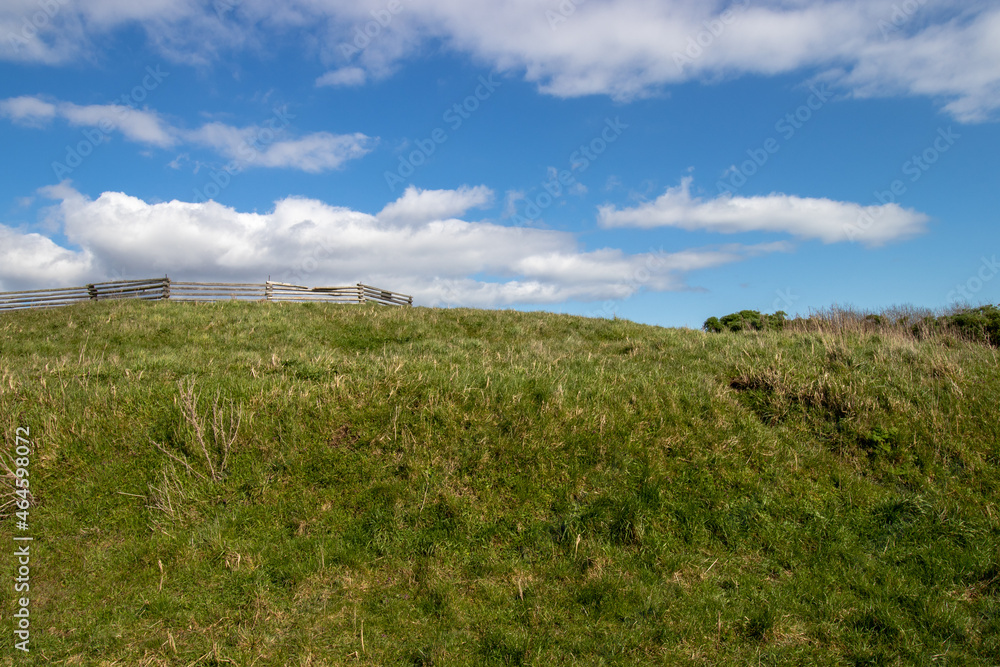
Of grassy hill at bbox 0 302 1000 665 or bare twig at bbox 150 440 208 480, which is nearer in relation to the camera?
grassy hill at bbox 0 302 1000 665

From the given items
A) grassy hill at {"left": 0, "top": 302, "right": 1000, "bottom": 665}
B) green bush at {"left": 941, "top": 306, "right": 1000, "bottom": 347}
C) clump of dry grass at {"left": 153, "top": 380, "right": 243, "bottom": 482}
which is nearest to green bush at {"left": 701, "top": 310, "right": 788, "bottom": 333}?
green bush at {"left": 941, "top": 306, "right": 1000, "bottom": 347}

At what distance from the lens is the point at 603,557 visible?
19.0ft

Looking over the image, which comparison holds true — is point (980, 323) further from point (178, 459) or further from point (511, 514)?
point (178, 459)

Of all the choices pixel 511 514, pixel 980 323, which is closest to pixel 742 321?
pixel 980 323

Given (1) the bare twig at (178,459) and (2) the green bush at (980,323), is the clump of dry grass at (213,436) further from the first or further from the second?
(2) the green bush at (980,323)

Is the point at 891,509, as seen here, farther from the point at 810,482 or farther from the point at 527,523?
the point at 527,523

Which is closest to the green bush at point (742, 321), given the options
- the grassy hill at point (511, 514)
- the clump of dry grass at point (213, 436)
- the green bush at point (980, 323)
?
the green bush at point (980, 323)

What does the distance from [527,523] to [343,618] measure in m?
2.27

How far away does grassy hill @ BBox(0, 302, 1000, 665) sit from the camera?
486 cm

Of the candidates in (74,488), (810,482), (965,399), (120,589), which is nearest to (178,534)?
(120,589)

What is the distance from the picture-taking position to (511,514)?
250 inches

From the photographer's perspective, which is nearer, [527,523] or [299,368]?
[527,523]

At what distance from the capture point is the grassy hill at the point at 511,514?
16.0 feet

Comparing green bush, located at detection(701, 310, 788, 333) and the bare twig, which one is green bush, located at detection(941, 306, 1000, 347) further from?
the bare twig
